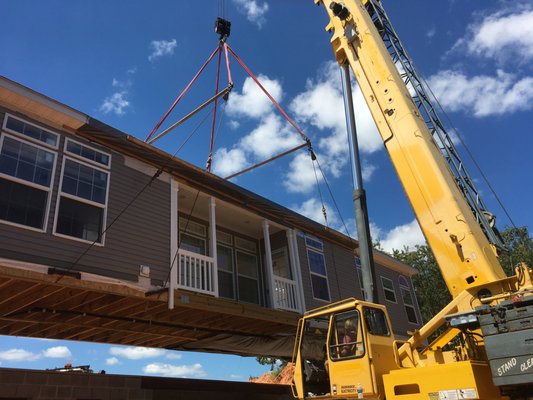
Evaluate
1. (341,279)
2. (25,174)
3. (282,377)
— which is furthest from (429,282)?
(25,174)

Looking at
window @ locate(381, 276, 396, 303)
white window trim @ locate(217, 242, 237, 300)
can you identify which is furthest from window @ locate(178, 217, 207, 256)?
window @ locate(381, 276, 396, 303)

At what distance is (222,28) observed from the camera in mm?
13461

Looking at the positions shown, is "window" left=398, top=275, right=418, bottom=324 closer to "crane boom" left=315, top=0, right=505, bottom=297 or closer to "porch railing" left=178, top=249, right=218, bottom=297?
"porch railing" left=178, top=249, right=218, bottom=297

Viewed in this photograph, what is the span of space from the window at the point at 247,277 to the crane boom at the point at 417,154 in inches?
307

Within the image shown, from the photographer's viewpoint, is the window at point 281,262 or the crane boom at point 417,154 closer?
the crane boom at point 417,154

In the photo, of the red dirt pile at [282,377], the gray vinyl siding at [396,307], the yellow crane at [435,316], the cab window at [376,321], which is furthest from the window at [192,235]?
the red dirt pile at [282,377]

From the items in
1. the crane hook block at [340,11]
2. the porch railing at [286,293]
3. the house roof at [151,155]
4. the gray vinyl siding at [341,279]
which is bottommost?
the porch railing at [286,293]

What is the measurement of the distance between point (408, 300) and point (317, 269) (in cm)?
759

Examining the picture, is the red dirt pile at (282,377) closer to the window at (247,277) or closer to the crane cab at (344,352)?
the window at (247,277)

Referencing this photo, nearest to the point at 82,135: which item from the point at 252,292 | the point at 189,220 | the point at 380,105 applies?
the point at 189,220

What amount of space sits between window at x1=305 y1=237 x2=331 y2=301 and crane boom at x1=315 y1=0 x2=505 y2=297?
23.8 feet

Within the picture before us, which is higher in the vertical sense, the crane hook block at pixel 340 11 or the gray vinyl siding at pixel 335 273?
the crane hook block at pixel 340 11

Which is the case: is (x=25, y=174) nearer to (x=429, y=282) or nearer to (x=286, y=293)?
(x=286, y=293)

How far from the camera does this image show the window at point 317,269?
14.6 meters
